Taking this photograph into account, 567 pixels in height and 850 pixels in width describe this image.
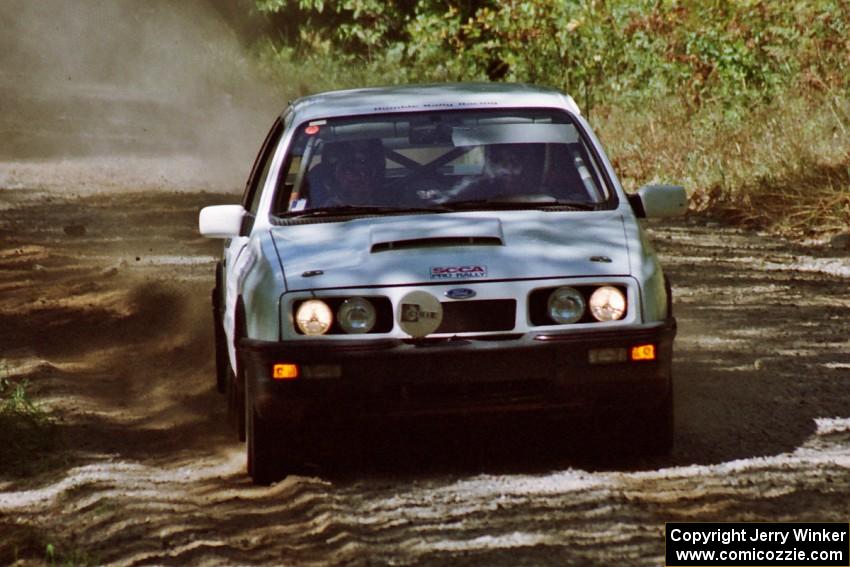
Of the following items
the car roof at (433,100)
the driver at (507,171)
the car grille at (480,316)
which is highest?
the car roof at (433,100)

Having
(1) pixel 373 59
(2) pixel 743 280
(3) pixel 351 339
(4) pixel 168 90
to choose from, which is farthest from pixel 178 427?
(4) pixel 168 90

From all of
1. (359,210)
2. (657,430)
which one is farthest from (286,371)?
(657,430)

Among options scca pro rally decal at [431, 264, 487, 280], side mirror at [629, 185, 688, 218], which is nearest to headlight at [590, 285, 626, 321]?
scca pro rally decal at [431, 264, 487, 280]

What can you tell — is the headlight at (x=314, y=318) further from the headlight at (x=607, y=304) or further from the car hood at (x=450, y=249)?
the headlight at (x=607, y=304)

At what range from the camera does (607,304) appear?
6.68 meters

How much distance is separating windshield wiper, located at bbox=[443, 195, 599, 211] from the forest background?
24.7 ft

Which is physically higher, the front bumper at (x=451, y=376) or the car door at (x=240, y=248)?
the car door at (x=240, y=248)

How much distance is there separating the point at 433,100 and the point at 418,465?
1.73 m

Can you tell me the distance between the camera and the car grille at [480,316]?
6.60m

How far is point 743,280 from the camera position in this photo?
1281 cm

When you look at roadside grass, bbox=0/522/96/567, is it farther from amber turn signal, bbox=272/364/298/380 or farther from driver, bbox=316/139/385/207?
driver, bbox=316/139/385/207

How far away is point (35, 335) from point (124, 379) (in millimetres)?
1476

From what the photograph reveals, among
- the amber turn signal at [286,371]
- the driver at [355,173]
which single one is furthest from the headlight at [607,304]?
the driver at [355,173]

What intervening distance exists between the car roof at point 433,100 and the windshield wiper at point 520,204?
587 millimetres
